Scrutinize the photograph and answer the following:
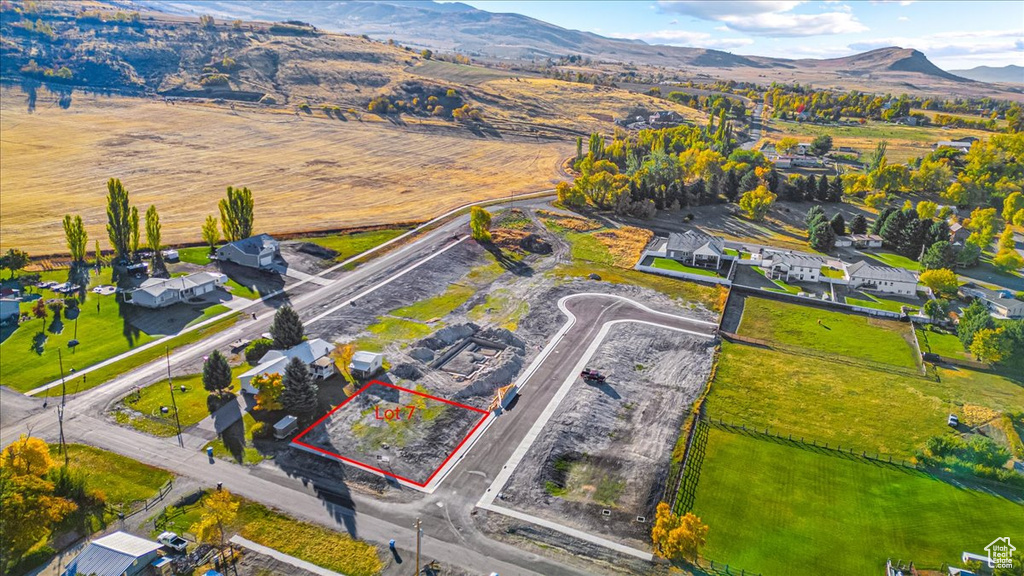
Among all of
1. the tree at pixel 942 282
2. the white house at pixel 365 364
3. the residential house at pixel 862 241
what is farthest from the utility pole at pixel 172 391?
the residential house at pixel 862 241

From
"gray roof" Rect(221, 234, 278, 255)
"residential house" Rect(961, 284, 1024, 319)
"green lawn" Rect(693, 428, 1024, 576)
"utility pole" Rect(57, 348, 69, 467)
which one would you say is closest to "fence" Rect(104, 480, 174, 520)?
"utility pole" Rect(57, 348, 69, 467)

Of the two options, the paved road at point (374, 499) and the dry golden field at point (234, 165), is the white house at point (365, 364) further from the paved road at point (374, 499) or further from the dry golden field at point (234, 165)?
the dry golden field at point (234, 165)

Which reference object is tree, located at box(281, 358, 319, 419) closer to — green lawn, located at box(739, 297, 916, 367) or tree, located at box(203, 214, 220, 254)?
tree, located at box(203, 214, 220, 254)

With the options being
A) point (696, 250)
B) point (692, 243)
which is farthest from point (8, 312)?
point (692, 243)

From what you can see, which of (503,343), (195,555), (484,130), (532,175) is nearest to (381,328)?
(503,343)

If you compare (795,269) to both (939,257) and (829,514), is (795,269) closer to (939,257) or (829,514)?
(939,257)

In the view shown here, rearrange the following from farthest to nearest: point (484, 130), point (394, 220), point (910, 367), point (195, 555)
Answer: point (484, 130)
point (394, 220)
point (910, 367)
point (195, 555)

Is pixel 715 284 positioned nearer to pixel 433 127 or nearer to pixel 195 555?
pixel 195 555
